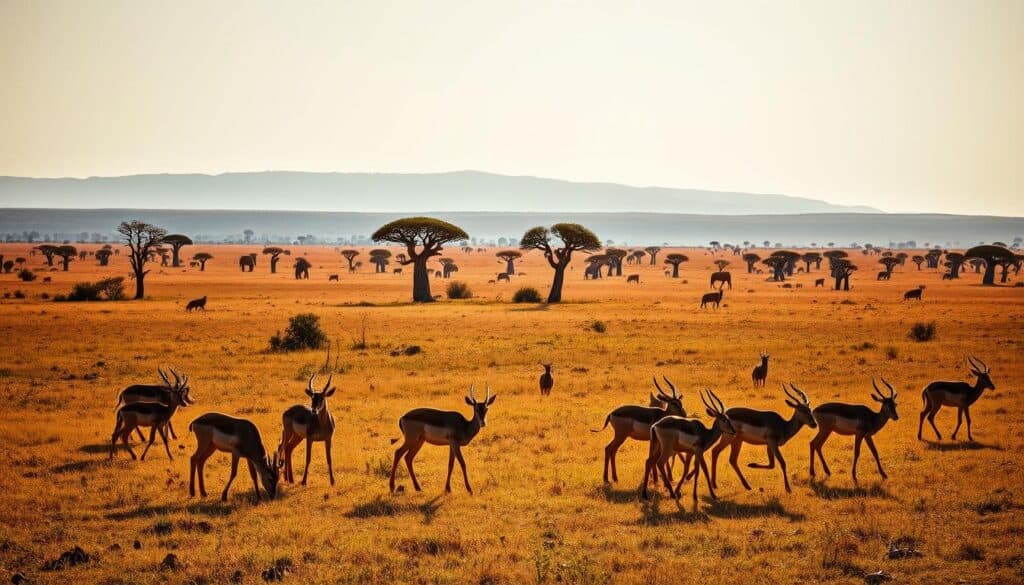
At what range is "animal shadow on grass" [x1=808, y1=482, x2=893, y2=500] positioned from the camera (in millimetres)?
14070

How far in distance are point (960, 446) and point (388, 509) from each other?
1185cm

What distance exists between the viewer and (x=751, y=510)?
1348 centimetres

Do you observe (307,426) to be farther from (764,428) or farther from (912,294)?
(912,294)

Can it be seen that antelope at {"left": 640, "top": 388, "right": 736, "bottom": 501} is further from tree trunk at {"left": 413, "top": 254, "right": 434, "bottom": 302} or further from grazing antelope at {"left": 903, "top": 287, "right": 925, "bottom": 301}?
grazing antelope at {"left": 903, "top": 287, "right": 925, "bottom": 301}

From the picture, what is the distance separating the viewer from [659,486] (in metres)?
15.0

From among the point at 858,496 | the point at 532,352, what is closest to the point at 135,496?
the point at 858,496

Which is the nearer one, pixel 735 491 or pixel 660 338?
pixel 735 491

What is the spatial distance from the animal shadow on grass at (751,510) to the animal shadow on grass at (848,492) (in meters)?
0.96

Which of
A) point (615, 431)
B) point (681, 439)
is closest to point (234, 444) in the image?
point (615, 431)

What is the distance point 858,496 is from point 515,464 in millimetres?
6024

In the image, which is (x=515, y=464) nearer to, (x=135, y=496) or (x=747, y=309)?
(x=135, y=496)

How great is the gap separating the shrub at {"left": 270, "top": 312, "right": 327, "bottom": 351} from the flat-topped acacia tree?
24038mm

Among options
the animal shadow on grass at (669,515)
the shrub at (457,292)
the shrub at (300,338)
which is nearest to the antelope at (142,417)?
the animal shadow on grass at (669,515)

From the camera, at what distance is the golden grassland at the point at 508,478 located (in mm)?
11117
